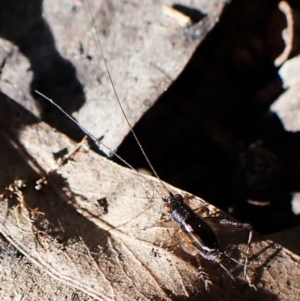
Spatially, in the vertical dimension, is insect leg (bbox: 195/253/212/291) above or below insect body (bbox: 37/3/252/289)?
below

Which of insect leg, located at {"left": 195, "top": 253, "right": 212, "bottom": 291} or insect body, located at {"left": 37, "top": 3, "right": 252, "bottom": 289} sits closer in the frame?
insect leg, located at {"left": 195, "top": 253, "right": 212, "bottom": 291}

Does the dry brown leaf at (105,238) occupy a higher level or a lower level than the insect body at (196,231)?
lower

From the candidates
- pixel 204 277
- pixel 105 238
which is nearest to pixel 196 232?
pixel 204 277

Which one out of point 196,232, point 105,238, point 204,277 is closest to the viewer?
point 204,277

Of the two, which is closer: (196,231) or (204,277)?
(204,277)

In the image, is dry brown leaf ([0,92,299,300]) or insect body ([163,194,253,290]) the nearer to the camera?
dry brown leaf ([0,92,299,300])

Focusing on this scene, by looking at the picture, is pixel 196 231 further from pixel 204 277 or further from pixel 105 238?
pixel 105 238

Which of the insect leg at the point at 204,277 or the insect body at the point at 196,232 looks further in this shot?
the insect body at the point at 196,232

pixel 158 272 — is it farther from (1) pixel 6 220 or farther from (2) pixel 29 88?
(2) pixel 29 88

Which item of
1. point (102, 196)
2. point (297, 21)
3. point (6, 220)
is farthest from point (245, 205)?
point (6, 220)

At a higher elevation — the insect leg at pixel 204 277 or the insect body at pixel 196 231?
the insect body at pixel 196 231

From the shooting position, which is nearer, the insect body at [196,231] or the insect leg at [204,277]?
the insect leg at [204,277]

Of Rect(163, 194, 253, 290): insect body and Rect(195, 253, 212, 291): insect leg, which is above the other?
Rect(163, 194, 253, 290): insect body
